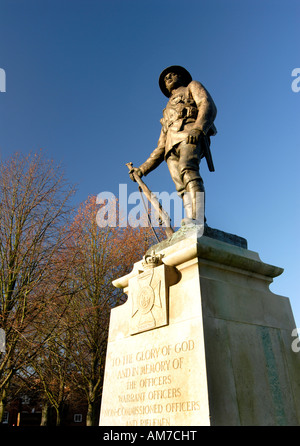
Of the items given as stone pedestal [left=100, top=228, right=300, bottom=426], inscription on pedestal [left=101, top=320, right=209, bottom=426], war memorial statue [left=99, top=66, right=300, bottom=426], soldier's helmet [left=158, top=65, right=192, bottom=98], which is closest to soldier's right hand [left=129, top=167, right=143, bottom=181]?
war memorial statue [left=99, top=66, right=300, bottom=426]

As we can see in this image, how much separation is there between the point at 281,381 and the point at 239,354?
A: 24.3 inches

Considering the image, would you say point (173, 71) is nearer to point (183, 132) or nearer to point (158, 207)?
point (183, 132)

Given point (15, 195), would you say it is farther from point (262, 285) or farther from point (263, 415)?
point (263, 415)

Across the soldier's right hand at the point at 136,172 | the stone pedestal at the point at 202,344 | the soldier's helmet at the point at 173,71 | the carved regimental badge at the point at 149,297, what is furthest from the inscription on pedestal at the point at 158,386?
the soldier's helmet at the point at 173,71

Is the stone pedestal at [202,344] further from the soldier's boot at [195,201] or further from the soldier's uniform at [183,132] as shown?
the soldier's uniform at [183,132]

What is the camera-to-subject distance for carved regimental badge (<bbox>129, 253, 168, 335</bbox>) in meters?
3.85

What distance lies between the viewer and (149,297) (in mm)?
4059

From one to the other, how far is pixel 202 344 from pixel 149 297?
3.32 ft

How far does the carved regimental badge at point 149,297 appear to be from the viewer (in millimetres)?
3854

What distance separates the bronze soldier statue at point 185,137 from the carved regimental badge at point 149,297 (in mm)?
743

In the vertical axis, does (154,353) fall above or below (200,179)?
below

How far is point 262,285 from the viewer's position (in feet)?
14.1
